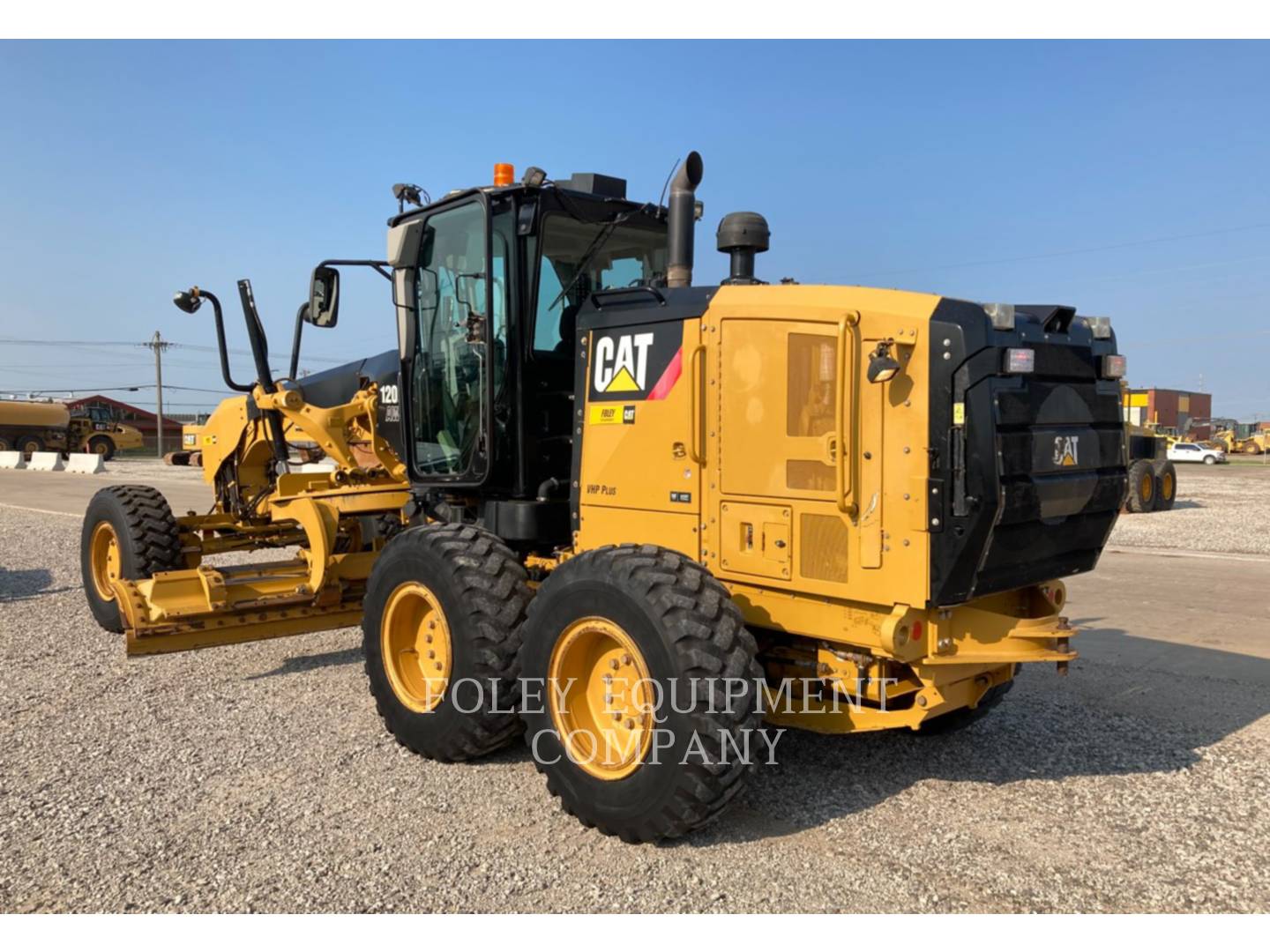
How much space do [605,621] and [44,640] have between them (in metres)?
5.71

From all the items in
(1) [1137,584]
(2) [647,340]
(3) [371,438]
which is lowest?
(1) [1137,584]

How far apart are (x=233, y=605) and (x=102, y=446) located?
150 ft

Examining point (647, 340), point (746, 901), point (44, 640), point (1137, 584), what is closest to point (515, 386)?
point (647, 340)

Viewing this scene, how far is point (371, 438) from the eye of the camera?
24.0ft

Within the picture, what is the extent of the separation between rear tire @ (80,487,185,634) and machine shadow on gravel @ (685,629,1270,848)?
5.19 m

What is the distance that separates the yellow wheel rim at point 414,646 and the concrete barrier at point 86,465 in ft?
108

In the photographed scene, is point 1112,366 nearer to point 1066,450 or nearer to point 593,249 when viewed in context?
point 1066,450

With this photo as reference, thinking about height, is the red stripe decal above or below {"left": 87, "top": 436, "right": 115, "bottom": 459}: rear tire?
above

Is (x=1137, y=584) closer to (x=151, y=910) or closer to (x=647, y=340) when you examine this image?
(x=647, y=340)

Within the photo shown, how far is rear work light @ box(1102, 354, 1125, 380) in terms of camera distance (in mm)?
4348

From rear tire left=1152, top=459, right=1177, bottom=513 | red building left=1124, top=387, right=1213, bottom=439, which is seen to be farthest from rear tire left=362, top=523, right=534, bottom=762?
red building left=1124, top=387, right=1213, bottom=439

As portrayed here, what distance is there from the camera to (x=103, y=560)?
8398mm

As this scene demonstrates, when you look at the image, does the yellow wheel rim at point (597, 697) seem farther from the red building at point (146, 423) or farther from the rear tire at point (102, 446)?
the red building at point (146, 423)

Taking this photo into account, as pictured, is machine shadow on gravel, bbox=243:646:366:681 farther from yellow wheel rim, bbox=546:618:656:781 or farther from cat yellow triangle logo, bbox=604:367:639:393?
cat yellow triangle logo, bbox=604:367:639:393
